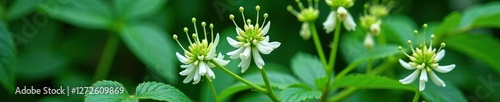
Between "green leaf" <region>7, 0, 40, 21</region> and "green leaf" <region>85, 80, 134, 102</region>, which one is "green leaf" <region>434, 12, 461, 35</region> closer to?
"green leaf" <region>85, 80, 134, 102</region>

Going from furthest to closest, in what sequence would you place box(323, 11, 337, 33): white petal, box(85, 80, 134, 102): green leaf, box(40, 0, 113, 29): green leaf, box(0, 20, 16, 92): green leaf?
box(40, 0, 113, 29): green leaf
box(323, 11, 337, 33): white petal
box(0, 20, 16, 92): green leaf
box(85, 80, 134, 102): green leaf

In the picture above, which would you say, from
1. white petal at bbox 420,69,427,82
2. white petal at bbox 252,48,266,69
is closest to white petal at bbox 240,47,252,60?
white petal at bbox 252,48,266,69

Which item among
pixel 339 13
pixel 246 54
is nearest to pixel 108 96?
pixel 246 54

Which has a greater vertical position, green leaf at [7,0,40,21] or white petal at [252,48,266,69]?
green leaf at [7,0,40,21]

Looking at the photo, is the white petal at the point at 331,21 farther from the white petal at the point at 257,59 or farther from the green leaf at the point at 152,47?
the green leaf at the point at 152,47

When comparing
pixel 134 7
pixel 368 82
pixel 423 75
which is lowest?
pixel 423 75

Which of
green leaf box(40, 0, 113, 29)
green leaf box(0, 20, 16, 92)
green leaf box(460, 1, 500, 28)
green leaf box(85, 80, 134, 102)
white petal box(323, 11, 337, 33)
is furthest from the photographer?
green leaf box(40, 0, 113, 29)

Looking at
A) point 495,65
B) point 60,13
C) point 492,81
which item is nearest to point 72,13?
point 60,13

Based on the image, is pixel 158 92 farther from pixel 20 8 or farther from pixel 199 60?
pixel 20 8
